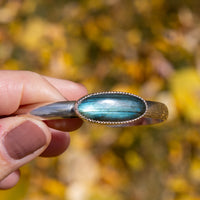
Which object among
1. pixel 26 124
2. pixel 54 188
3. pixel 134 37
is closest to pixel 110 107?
pixel 26 124

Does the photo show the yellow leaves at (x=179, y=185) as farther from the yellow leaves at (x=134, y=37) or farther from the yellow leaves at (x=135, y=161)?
the yellow leaves at (x=134, y=37)

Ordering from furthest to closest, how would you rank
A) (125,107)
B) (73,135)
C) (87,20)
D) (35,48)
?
(87,20)
(35,48)
(73,135)
(125,107)

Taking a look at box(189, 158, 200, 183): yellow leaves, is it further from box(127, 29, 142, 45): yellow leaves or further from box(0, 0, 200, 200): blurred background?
box(127, 29, 142, 45): yellow leaves

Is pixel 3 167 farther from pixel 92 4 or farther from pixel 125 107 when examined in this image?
pixel 92 4

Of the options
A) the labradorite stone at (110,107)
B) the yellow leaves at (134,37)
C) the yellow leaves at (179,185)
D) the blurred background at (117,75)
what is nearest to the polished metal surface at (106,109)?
the labradorite stone at (110,107)

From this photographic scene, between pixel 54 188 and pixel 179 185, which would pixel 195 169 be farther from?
pixel 54 188

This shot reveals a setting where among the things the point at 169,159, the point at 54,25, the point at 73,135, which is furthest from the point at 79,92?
the point at 54,25

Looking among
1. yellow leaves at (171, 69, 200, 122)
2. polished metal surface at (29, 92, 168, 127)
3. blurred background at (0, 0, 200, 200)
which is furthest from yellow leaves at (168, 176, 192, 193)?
polished metal surface at (29, 92, 168, 127)
